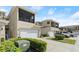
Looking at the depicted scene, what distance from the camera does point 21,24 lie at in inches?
271

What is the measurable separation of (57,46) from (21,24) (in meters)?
2.28

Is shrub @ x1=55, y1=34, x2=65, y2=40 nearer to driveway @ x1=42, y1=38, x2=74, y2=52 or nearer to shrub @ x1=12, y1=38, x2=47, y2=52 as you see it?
driveway @ x1=42, y1=38, x2=74, y2=52

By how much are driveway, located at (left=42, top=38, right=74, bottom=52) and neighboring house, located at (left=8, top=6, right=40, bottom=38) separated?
81cm

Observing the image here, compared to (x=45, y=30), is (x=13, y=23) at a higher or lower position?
higher

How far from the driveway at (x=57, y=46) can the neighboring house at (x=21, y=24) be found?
812mm

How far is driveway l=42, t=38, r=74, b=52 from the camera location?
6652 millimetres

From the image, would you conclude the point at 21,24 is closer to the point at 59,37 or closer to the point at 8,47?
the point at 8,47

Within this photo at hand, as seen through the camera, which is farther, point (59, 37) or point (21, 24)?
point (59, 37)

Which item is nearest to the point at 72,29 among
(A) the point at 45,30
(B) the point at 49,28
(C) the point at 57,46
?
(C) the point at 57,46
